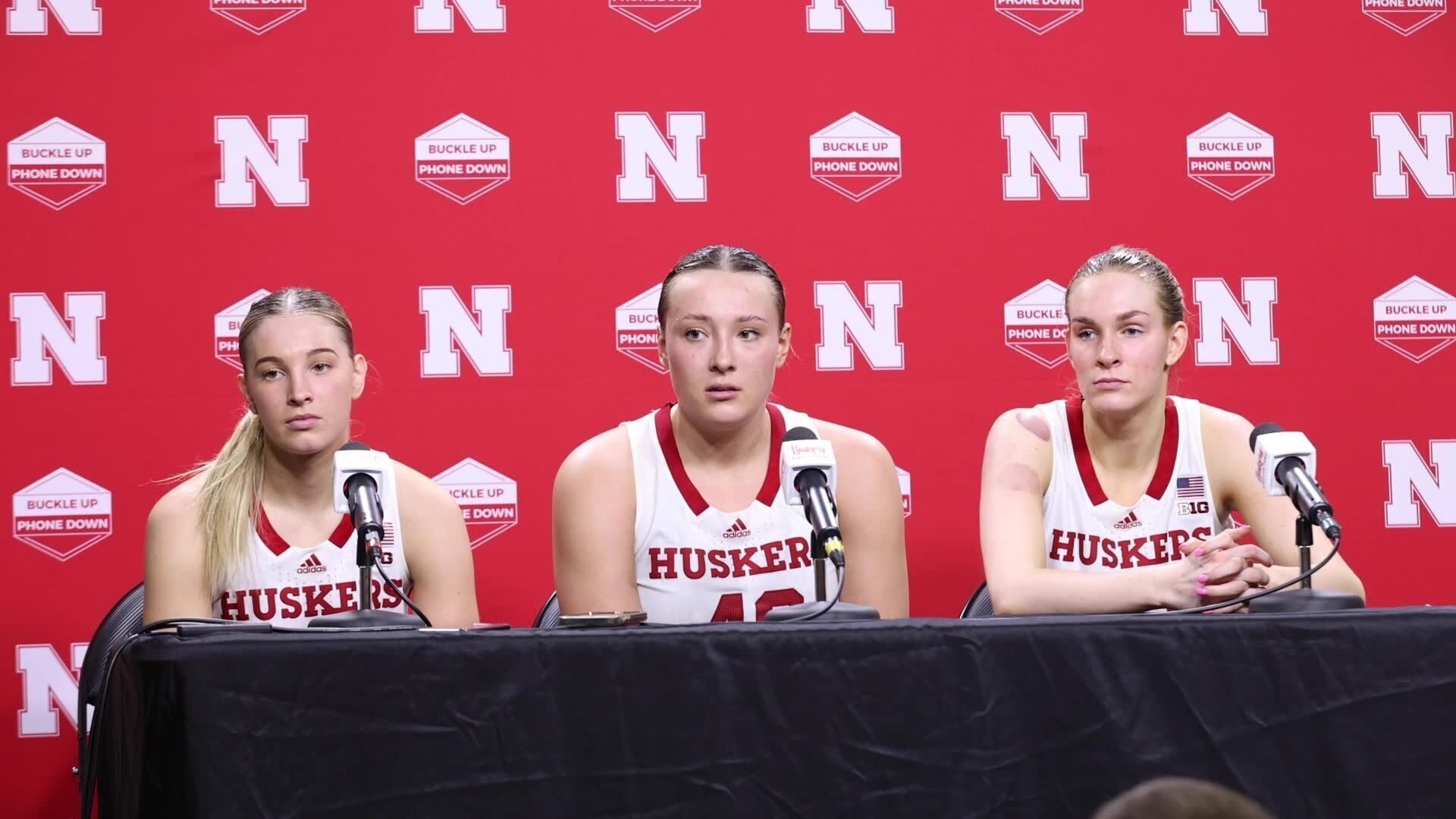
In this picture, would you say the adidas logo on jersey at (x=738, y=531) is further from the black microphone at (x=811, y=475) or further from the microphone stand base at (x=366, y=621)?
the microphone stand base at (x=366, y=621)

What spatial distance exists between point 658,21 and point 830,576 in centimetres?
186

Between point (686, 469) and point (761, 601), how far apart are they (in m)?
0.33

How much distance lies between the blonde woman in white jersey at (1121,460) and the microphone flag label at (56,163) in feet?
8.48

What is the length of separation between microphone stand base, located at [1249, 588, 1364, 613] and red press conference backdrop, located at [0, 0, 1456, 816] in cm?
198

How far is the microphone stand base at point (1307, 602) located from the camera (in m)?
1.67

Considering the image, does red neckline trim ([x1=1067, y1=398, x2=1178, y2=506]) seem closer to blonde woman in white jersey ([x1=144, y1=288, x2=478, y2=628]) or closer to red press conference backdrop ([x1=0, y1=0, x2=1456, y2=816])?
red press conference backdrop ([x1=0, y1=0, x2=1456, y2=816])

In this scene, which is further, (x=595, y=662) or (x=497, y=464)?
(x=497, y=464)

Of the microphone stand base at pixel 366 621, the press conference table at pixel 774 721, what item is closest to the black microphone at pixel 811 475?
the press conference table at pixel 774 721

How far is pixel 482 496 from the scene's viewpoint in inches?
142

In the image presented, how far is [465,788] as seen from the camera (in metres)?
1.42

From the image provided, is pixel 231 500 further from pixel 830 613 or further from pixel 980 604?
pixel 980 604

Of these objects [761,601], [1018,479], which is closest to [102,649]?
[761,601]

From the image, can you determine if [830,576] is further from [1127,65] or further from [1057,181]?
[1127,65]

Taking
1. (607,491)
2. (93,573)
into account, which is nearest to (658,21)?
(607,491)
